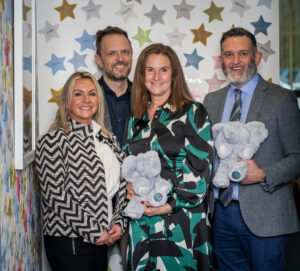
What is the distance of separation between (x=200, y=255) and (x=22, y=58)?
1350 millimetres

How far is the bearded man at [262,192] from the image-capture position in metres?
2.23

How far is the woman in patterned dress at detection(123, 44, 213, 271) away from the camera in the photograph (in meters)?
2.17

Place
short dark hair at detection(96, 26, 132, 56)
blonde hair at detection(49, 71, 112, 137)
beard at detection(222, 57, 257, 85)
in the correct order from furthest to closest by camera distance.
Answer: short dark hair at detection(96, 26, 132, 56) → beard at detection(222, 57, 257, 85) → blonde hair at detection(49, 71, 112, 137)

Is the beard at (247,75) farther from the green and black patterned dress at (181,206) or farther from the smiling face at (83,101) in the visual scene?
the smiling face at (83,101)

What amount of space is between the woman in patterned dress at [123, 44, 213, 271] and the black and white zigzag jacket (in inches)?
8.0

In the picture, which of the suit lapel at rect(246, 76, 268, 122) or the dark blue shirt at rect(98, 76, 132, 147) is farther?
the dark blue shirt at rect(98, 76, 132, 147)

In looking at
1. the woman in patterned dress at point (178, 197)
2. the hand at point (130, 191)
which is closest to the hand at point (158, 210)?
the woman in patterned dress at point (178, 197)

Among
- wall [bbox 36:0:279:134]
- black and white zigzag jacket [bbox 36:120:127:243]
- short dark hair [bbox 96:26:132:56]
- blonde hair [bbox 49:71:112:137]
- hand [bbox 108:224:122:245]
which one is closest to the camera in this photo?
black and white zigzag jacket [bbox 36:120:127:243]

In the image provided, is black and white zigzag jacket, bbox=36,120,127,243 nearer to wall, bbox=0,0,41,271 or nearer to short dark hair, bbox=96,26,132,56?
wall, bbox=0,0,41,271

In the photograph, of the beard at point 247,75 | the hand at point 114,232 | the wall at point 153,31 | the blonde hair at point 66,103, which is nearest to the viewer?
the hand at point 114,232

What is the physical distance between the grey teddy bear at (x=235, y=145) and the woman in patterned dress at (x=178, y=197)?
81 mm

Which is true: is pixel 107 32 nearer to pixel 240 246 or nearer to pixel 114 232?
pixel 114 232

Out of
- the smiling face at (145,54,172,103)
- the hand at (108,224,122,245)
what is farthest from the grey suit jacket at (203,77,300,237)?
the hand at (108,224,122,245)

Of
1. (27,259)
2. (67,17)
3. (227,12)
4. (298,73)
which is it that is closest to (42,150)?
(27,259)
